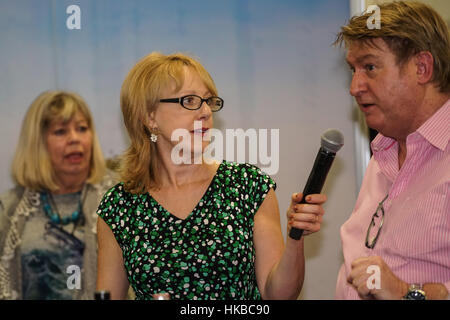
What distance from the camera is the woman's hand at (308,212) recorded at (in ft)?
5.00

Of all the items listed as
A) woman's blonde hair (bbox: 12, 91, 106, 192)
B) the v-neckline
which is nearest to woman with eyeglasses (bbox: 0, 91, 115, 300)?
woman's blonde hair (bbox: 12, 91, 106, 192)

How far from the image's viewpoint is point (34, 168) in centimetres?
300

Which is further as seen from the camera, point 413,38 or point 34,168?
point 34,168

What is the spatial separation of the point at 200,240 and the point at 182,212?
0.48ft

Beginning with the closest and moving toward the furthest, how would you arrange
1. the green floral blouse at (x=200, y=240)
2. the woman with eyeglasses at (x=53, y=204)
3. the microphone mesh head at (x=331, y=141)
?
1. the microphone mesh head at (x=331, y=141)
2. the green floral blouse at (x=200, y=240)
3. the woman with eyeglasses at (x=53, y=204)

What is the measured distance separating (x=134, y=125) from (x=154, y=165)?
17 centimetres

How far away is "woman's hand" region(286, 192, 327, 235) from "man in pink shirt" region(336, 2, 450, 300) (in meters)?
0.26

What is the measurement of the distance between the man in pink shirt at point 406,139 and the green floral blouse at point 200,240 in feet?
1.16

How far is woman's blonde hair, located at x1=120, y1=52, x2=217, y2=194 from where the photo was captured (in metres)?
2.22

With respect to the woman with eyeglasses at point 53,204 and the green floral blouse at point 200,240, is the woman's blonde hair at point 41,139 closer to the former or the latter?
the woman with eyeglasses at point 53,204

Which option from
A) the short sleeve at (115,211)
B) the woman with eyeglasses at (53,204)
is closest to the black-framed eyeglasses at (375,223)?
the short sleeve at (115,211)

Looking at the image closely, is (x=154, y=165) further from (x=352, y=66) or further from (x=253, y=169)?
(x=352, y=66)

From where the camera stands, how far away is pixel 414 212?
1.69m
